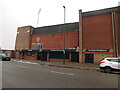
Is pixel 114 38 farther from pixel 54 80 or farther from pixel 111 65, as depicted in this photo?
pixel 54 80

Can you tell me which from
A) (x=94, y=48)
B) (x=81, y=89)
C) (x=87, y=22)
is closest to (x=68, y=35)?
(x=87, y=22)

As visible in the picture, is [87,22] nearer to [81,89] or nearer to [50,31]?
[50,31]

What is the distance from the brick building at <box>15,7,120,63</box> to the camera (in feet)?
63.9

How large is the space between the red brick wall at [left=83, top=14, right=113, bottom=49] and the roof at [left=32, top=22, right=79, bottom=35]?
4022mm

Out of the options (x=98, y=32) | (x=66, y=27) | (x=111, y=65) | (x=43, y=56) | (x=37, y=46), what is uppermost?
(x=66, y=27)

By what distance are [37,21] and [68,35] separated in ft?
52.7

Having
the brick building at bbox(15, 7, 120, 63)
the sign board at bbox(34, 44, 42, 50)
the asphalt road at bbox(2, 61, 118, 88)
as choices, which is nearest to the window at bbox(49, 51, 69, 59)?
the brick building at bbox(15, 7, 120, 63)

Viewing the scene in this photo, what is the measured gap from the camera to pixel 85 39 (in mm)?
21734

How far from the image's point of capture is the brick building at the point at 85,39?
63.9 feet

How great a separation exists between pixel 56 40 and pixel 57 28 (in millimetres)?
4154

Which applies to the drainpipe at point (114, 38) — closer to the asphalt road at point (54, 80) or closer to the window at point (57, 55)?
the window at point (57, 55)

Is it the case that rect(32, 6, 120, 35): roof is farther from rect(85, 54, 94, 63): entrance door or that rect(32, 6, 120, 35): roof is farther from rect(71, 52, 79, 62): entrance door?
rect(85, 54, 94, 63): entrance door

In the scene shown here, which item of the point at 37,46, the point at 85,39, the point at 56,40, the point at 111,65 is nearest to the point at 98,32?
the point at 85,39

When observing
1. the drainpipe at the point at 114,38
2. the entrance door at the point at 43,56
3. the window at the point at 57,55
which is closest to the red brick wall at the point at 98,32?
the drainpipe at the point at 114,38
